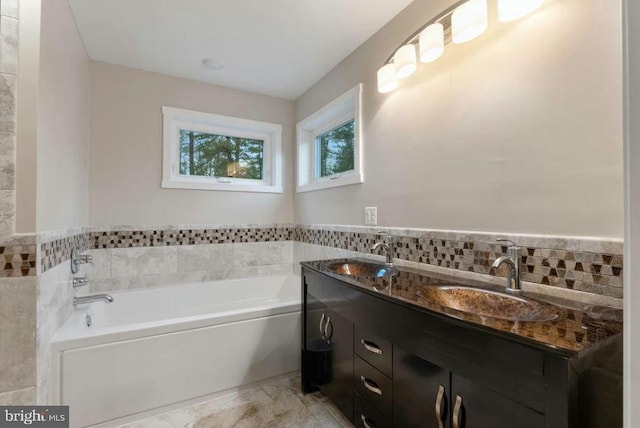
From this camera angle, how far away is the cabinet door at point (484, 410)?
0.80 metres

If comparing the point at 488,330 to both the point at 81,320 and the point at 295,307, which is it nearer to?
the point at 295,307

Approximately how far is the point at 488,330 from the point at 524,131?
856 mm

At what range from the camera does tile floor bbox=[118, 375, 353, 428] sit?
1.68m

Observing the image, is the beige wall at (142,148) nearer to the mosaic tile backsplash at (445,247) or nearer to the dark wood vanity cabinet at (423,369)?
the mosaic tile backsplash at (445,247)

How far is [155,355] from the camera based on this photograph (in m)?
1.77

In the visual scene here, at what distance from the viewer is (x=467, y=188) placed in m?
1.48

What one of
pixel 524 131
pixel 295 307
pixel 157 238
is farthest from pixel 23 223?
pixel 524 131

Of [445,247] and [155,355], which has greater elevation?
[445,247]

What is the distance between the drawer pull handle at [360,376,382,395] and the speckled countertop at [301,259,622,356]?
45cm

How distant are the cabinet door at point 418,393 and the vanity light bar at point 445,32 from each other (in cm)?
139

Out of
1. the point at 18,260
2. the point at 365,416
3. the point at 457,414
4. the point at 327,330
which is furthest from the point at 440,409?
the point at 18,260

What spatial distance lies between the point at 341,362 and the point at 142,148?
7.57 feet

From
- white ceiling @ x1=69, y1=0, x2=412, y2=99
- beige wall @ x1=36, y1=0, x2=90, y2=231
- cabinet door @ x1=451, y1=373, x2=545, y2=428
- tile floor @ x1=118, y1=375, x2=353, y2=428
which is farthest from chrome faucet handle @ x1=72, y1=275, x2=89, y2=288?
cabinet door @ x1=451, y1=373, x2=545, y2=428

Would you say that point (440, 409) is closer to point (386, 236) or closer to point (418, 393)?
point (418, 393)
